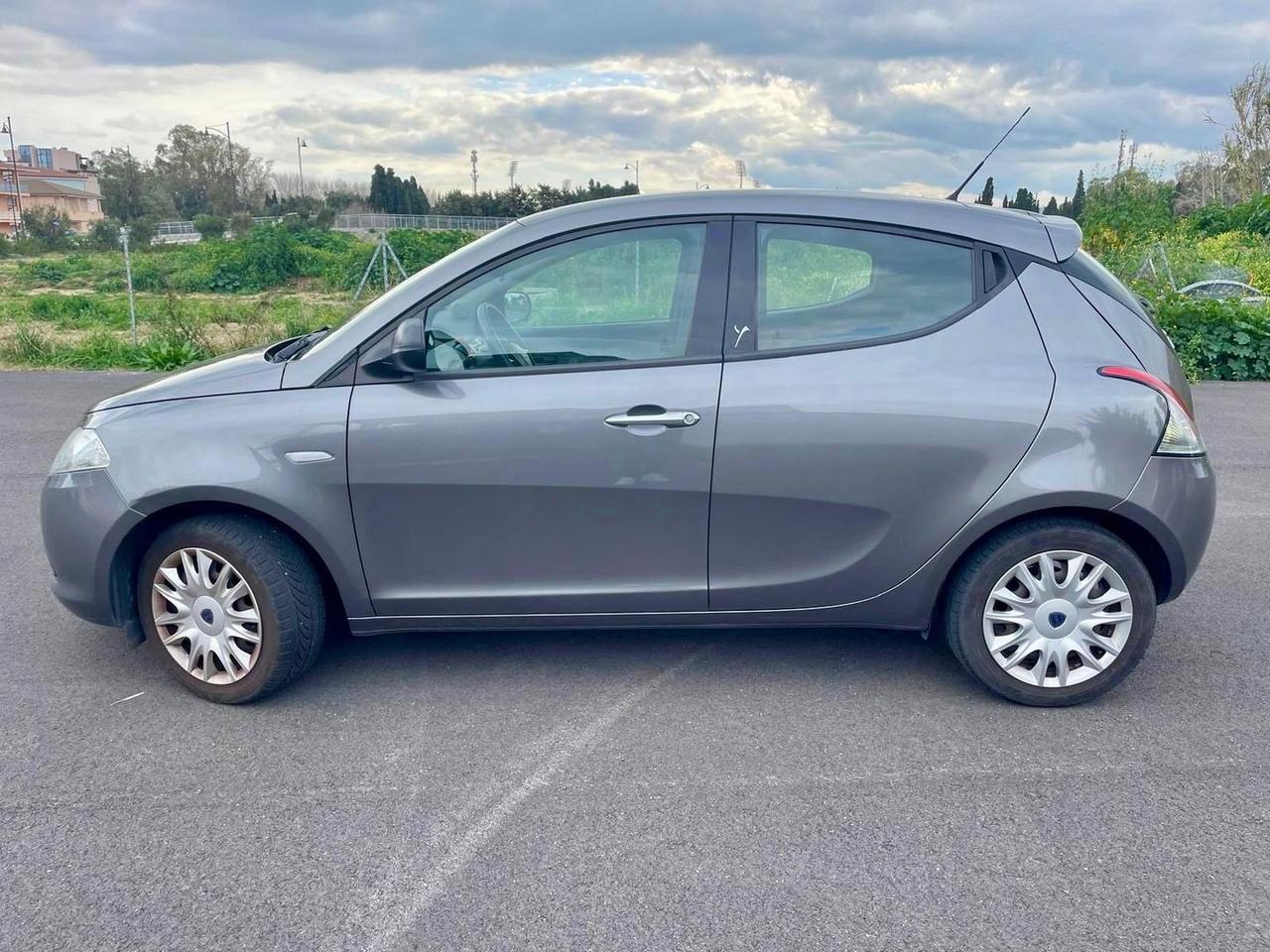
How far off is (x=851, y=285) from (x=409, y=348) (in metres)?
1.64

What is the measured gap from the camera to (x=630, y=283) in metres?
4.11

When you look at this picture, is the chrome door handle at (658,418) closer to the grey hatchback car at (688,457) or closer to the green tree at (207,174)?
the grey hatchback car at (688,457)

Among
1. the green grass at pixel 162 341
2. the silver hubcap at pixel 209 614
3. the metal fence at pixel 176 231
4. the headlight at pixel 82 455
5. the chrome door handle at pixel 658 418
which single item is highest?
the metal fence at pixel 176 231

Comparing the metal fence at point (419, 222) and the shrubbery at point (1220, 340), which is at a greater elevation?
the metal fence at point (419, 222)

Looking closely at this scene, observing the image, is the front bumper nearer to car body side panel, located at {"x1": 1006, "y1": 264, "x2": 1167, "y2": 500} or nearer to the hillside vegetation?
car body side panel, located at {"x1": 1006, "y1": 264, "x2": 1167, "y2": 500}

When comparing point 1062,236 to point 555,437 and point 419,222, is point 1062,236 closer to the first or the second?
point 555,437

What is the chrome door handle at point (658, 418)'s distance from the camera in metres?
3.79

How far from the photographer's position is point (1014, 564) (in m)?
3.90

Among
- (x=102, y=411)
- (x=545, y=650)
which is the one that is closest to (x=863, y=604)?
(x=545, y=650)

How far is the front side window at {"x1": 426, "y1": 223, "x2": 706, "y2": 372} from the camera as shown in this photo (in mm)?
3924

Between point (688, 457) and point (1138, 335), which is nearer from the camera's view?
point (688, 457)

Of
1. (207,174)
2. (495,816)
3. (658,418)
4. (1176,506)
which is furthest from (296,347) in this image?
(207,174)

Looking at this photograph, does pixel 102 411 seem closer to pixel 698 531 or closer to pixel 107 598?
pixel 107 598

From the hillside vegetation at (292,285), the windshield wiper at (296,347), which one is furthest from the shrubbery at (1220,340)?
the windshield wiper at (296,347)
